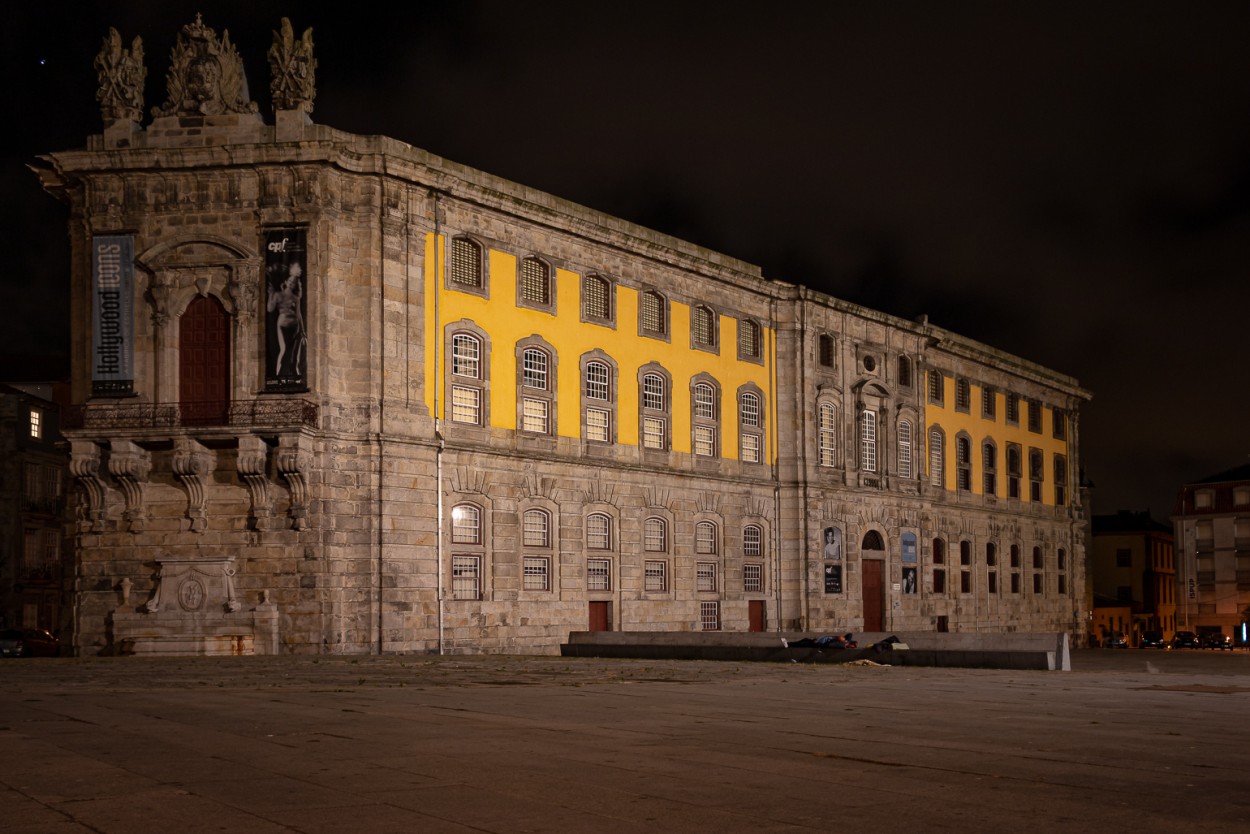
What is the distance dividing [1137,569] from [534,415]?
88.7m

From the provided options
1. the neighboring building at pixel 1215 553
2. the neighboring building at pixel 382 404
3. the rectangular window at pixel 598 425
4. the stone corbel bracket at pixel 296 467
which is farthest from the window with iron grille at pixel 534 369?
the neighboring building at pixel 1215 553

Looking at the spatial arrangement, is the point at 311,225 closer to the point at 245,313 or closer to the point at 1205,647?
the point at 245,313

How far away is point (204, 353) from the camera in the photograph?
3819cm

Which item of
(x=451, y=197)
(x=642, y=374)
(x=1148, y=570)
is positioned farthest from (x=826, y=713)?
A: (x=1148, y=570)

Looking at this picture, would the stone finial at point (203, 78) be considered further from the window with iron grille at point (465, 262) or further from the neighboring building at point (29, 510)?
the neighboring building at point (29, 510)

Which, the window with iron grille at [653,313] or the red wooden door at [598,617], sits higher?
the window with iron grille at [653,313]

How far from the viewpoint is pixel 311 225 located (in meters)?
38.0

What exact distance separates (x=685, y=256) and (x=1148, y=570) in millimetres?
82276

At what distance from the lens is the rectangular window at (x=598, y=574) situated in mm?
46000

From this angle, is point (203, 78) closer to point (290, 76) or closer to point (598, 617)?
point (290, 76)

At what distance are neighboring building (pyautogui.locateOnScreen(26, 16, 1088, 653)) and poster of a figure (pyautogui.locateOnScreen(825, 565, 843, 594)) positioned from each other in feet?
5.51

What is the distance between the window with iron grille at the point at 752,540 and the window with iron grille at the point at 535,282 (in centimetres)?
1331

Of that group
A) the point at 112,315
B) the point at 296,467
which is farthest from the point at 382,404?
the point at 112,315

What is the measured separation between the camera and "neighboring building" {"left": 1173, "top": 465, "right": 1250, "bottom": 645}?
106m
